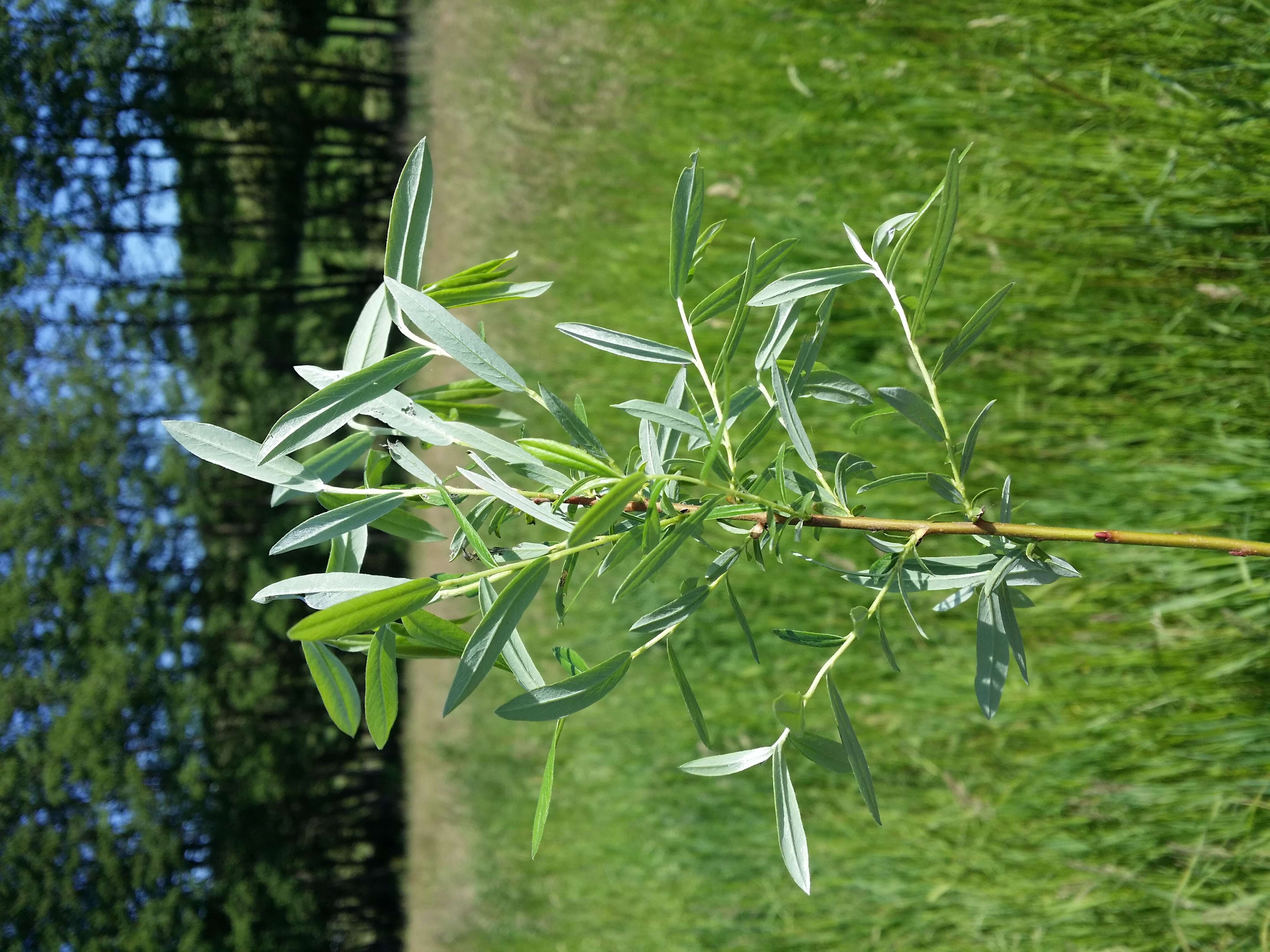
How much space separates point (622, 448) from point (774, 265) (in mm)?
1499

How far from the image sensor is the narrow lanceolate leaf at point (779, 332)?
1.61 ft

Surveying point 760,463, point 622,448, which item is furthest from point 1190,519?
point 622,448

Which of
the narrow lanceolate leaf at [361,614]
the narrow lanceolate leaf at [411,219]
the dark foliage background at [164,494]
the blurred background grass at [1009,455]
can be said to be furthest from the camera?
the dark foliage background at [164,494]

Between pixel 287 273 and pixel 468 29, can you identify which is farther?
pixel 287 273

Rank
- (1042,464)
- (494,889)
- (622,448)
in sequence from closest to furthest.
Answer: (1042,464) → (622,448) → (494,889)

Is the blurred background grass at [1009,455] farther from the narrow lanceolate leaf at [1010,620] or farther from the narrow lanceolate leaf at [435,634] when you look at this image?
the narrow lanceolate leaf at [435,634]

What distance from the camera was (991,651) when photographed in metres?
0.44

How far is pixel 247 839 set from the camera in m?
3.20

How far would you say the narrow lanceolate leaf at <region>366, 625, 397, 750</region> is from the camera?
0.40 meters

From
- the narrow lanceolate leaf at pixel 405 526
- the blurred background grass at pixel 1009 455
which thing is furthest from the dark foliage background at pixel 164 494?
the narrow lanceolate leaf at pixel 405 526

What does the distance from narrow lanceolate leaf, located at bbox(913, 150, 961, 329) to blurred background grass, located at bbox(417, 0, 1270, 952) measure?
44 centimetres

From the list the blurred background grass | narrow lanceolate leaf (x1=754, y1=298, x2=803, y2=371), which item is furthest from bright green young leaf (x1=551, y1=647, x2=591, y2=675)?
the blurred background grass

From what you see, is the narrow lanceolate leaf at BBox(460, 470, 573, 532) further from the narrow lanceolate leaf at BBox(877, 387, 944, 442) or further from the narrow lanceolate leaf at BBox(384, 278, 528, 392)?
the narrow lanceolate leaf at BBox(877, 387, 944, 442)

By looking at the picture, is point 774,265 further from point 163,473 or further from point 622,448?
point 163,473
